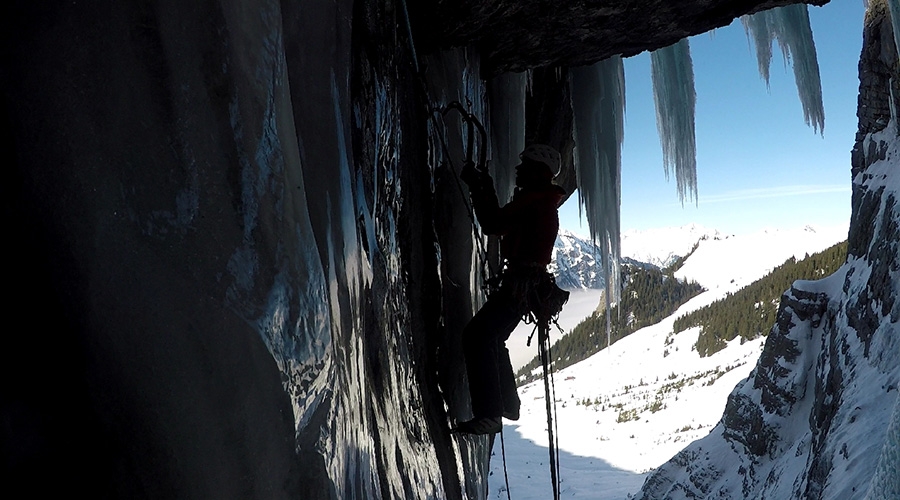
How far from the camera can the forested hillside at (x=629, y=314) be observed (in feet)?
156

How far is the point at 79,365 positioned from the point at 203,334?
22 centimetres

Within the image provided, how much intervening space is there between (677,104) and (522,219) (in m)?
4.39

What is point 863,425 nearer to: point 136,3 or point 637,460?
point 136,3

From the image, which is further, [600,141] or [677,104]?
[677,104]

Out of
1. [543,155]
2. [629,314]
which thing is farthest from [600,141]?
[629,314]

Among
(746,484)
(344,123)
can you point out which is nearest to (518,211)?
(344,123)

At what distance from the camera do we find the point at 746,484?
25.4 feet

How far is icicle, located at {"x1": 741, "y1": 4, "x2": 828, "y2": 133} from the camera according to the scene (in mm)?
6988

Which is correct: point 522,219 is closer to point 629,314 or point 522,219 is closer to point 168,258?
point 168,258

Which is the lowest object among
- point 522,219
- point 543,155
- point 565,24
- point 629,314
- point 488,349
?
point 629,314

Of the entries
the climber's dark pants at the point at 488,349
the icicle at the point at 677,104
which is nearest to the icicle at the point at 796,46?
the icicle at the point at 677,104

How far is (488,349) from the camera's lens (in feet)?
10.5

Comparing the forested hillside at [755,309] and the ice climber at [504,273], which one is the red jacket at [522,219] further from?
the forested hillside at [755,309]

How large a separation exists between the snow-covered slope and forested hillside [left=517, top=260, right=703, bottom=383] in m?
2.53
